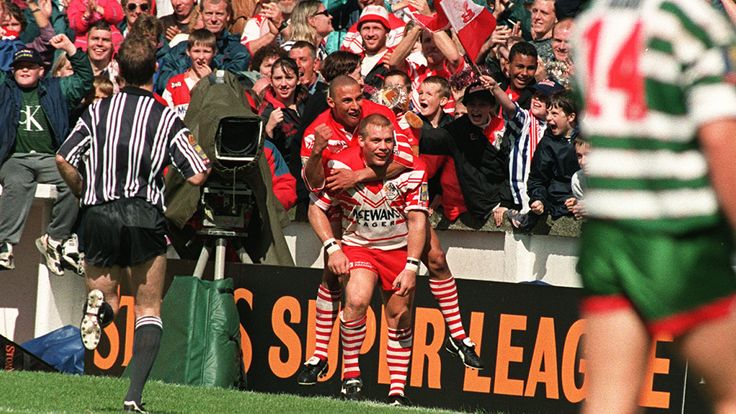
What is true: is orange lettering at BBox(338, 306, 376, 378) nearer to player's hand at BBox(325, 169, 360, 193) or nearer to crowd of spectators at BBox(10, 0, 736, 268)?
crowd of spectators at BBox(10, 0, 736, 268)

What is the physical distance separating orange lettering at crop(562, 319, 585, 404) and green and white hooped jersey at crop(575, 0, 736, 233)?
7.16 meters

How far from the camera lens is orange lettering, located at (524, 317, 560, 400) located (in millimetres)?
11258

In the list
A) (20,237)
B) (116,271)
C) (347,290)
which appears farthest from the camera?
(20,237)

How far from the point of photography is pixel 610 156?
4.16m

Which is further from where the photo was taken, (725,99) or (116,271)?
(116,271)

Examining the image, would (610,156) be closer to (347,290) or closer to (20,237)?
(347,290)

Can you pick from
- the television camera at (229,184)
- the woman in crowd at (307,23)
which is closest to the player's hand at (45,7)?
the woman in crowd at (307,23)

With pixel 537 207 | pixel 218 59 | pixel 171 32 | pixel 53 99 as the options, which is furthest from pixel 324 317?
pixel 171 32

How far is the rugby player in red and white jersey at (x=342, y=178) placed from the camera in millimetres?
10695

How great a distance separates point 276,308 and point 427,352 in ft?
4.41

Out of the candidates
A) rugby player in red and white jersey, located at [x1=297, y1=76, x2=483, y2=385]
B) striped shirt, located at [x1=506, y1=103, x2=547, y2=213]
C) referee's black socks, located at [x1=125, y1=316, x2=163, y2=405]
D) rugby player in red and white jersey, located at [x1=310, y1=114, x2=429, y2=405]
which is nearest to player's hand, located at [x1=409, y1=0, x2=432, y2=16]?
striped shirt, located at [x1=506, y1=103, x2=547, y2=213]

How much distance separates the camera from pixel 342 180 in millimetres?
10664

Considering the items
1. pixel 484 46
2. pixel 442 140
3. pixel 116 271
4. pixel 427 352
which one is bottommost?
pixel 427 352

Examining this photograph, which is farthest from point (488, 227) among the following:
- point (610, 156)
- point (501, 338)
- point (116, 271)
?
point (610, 156)
